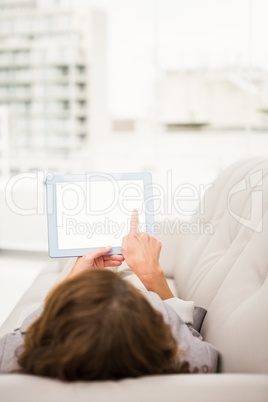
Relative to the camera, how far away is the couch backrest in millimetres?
932

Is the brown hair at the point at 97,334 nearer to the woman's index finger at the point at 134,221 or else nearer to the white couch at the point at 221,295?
the white couch at the point at 221,295

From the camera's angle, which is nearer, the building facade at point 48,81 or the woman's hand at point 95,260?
the woman's hand at point 95,260

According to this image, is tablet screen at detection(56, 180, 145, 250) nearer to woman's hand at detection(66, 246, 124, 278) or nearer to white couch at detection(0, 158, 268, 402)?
woman's hand at detection(66, 246, 124, 278)

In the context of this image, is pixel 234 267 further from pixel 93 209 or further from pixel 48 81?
pixel 48 81

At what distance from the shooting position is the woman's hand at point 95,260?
120cm

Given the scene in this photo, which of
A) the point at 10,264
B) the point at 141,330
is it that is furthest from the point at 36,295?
the point at 10,264

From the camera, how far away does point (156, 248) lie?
3.88 feet

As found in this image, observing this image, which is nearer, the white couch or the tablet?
the white couch

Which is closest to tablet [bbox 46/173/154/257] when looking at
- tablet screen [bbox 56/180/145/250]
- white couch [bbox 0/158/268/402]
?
tablet screen [bbox 56/180/145/250]

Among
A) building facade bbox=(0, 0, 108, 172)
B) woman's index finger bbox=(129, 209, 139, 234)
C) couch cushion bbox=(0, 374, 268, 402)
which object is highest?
building facade bbox=(0, 0, 108, 172)

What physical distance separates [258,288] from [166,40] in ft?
12.4

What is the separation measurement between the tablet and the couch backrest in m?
0.27

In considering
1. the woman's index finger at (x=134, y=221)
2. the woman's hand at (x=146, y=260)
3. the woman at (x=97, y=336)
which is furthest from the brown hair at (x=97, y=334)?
the woman's index finger at (x=134, y=221)

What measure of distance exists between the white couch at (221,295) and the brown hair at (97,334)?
26mm
